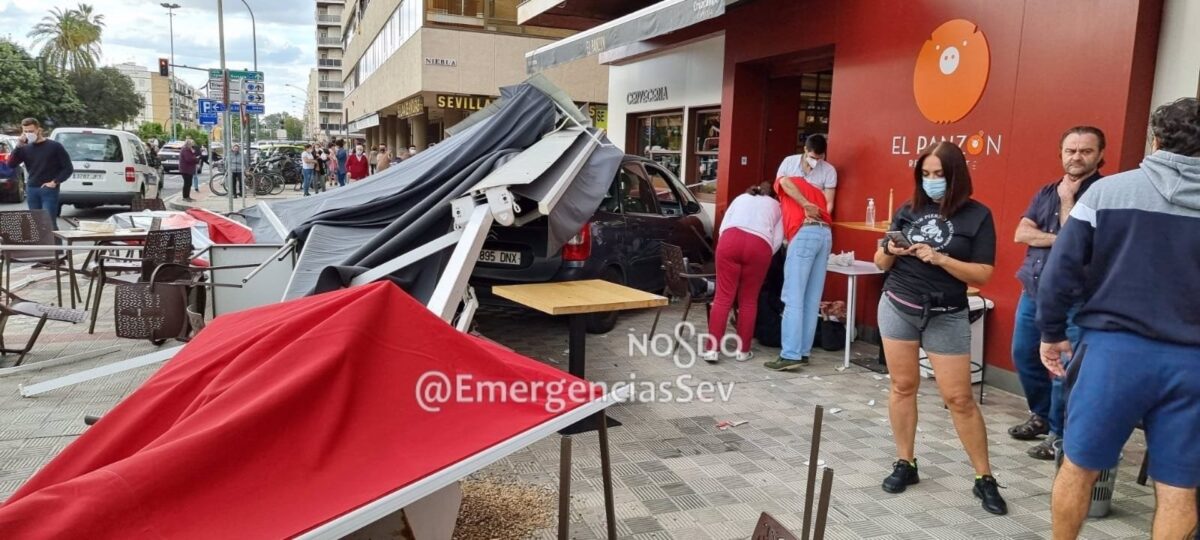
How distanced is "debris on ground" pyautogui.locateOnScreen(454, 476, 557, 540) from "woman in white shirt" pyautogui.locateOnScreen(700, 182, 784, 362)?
2.79 m

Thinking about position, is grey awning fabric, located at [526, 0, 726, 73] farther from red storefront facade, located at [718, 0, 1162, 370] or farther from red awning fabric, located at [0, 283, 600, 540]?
red awning fabric, located at [0, 283, 600, 540]

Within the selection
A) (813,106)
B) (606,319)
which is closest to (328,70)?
(813,106)

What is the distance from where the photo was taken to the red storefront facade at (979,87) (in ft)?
15.6

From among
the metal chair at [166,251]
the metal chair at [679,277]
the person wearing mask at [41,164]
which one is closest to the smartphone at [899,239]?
the metal chair at [679,277]

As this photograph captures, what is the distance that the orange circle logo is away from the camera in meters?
5.69

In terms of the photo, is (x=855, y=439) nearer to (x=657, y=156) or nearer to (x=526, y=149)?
(x=526, y=149)

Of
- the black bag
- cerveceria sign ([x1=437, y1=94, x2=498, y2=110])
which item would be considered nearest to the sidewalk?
cerveceria sign ([x1=437, y1=94, x2=498, y2=110])

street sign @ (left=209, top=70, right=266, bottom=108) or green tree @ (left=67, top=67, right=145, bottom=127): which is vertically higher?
green tree @ (left=67, top=67, right=145, bottom=127)

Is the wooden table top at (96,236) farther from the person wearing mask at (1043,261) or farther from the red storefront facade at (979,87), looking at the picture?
the person wearing mask at (1043,261)

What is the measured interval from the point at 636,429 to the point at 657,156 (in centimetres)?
761

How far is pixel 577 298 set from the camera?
15.6 feet

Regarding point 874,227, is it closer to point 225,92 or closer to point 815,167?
point 815,167

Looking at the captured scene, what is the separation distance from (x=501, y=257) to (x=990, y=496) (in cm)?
393

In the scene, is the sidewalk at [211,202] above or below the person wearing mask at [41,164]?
below
